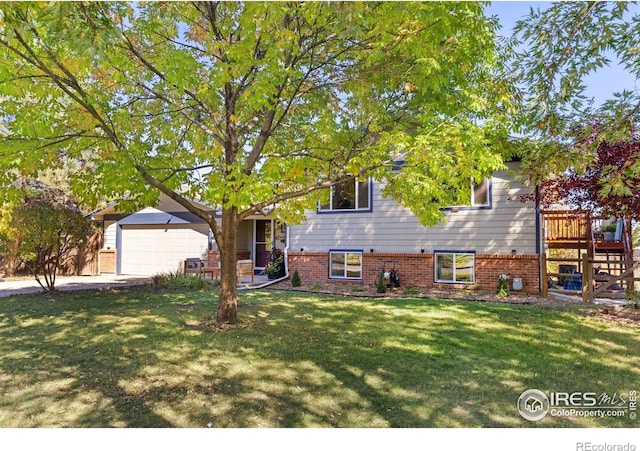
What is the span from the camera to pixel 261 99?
4.99 m

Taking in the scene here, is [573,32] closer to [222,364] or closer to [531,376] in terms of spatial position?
[531,376]

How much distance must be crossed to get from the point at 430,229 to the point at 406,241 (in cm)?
78

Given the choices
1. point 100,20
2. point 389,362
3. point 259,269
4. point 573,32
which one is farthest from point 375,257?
point 100,20

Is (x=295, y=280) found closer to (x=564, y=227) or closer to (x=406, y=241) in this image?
(x=406, y=241)

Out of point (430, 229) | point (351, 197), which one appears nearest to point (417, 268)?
point (430, 229)

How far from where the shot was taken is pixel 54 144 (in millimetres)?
5617

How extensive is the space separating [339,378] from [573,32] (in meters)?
4.49

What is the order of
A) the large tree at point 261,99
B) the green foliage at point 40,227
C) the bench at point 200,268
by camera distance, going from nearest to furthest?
1. the large tree at point 261,99
2. the green foliage at point 40,227
3. the bench at point 200,268

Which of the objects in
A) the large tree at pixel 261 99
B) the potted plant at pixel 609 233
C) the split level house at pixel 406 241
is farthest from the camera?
the potted plant at pixel 609 233

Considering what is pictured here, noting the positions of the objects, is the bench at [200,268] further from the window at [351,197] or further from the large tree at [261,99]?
the large tree at [261,99]

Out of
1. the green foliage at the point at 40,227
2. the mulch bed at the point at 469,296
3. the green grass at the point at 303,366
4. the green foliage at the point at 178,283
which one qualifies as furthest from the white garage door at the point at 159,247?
the green grass at the point at 303,366

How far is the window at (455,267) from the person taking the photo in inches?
441

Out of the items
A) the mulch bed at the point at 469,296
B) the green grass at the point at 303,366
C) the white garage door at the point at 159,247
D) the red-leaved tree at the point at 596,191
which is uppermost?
the red-leaved tree at the point at 596,191

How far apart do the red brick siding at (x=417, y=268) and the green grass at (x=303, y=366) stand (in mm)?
2519
